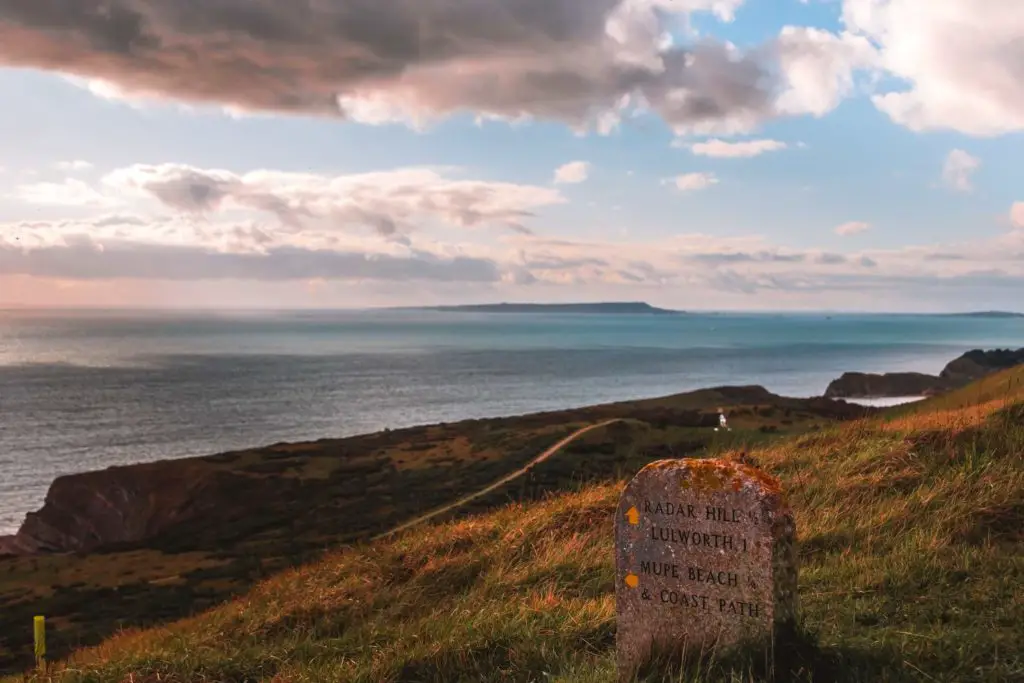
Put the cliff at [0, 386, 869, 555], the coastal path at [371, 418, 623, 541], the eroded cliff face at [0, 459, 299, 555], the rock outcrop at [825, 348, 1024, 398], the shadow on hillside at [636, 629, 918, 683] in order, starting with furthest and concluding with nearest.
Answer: the rock outcrop at [825, 348, 1024, 398]
the eroded cliff face at [0, 459, 299, 555]
the cliff at [0, 386, 869, 555]
the coastal path at [371, 418, 623, 541]
the shadow on hillside at [636, 629, 918, 683]

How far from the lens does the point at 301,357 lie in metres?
184

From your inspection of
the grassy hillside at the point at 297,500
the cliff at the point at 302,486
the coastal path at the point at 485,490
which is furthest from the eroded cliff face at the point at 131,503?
the coastal path at the point at 485,490

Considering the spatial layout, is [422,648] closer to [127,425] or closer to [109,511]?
[109,511]

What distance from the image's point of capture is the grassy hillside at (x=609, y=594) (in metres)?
5.93

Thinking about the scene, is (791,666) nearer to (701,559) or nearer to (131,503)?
(701,559)

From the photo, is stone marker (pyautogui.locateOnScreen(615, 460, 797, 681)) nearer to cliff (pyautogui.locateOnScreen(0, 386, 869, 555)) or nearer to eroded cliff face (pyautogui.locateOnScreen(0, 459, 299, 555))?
cliff (pyautogui.locateOnScreen(0, 386, 869, 555))

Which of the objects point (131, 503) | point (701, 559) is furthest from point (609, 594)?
point (131, 503)

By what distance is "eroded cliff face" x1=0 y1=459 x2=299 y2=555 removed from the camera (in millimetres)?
40969

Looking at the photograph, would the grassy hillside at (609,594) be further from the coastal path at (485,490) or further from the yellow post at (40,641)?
the coastal path at (485,490)

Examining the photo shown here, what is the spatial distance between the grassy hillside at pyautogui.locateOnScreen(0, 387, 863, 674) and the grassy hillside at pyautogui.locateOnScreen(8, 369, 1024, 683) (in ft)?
18.3

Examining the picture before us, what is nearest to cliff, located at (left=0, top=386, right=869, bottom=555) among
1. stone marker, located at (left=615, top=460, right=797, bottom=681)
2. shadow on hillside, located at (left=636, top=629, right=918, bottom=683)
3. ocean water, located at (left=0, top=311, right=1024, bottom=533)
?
ocean water, located at (left=0, top=311, right=1024, bottom=533)

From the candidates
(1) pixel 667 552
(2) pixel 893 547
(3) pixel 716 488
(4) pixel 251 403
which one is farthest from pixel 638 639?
(4) pixel 251 403

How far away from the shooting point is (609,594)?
8492 mm

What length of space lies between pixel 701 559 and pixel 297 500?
3630 cm
